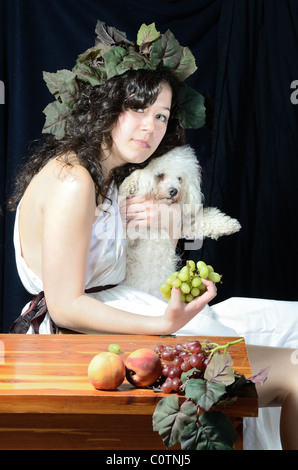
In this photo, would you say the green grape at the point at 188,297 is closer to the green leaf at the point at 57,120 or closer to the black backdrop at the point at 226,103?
the green leaf at the point at 57,120

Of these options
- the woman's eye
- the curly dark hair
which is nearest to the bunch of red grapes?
the curly dark hair

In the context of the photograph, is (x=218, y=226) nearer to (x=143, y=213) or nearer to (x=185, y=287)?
(x=143, y=213)

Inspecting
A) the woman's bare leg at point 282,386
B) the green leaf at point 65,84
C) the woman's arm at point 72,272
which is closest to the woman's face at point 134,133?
the green leaf at point 65,84

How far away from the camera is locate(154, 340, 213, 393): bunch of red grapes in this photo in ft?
4.41

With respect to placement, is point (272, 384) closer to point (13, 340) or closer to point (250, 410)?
point (250, 410)

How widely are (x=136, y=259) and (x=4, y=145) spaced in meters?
1.04

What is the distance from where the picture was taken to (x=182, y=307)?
1773 mm

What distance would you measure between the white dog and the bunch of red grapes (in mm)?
974

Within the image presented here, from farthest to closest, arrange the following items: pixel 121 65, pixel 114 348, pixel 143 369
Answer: pixel 121 65 → pixel 114 348 → pixel 143 369

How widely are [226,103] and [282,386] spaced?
1846 mm

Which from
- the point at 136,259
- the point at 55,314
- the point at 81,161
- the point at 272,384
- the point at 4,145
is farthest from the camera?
the point at 4,145

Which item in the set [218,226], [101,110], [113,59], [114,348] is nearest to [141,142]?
[101,110]

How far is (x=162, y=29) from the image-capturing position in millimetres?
3191
